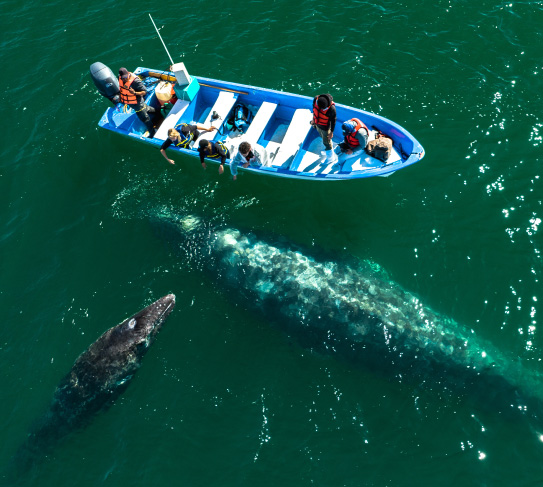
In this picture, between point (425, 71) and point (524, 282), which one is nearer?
point (524, 282)

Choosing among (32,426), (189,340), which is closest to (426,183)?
(189,340)

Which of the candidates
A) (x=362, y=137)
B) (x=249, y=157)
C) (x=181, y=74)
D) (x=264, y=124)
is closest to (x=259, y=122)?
(x=264, y=124)

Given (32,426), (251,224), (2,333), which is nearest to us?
(32,426)

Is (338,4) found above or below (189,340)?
above

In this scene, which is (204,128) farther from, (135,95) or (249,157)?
(135,95)

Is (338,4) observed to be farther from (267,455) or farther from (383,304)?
(267,455)

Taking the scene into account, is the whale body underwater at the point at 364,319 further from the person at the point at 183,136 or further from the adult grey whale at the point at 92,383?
the person at the point at 183,136

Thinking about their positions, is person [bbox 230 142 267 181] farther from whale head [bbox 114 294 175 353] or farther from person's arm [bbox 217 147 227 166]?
whale head [bbox 114 294 175 353]

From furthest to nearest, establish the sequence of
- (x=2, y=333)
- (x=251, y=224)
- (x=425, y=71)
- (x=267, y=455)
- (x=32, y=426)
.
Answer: (x=425, y=71) < (x=251, y=224) < (x=2, y=333) < (x=32, y=426) < (x=267, y=455)
